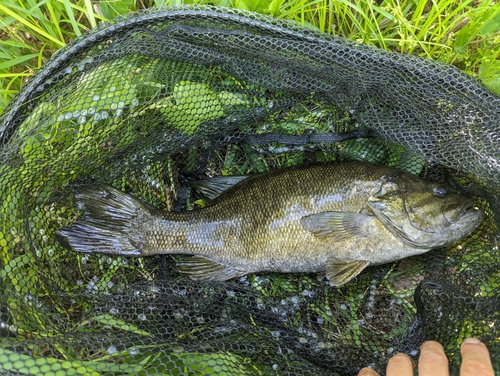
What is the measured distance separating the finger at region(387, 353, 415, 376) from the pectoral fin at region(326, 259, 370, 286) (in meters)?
0.55

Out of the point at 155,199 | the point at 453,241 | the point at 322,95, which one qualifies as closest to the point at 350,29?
the point at 322,95

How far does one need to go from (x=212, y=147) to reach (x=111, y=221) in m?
0.94

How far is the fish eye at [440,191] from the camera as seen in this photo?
268 cm

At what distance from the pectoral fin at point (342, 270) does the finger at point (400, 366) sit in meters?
0.55

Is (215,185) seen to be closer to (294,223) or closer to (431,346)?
(294,223)

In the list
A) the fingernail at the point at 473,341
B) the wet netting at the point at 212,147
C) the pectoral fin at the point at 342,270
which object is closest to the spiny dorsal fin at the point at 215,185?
the wet netting at the point at 212,147

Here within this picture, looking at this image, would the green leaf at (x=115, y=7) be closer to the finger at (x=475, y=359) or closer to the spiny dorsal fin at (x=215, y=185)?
the spiny dorsal fin at (x=215, y=185)

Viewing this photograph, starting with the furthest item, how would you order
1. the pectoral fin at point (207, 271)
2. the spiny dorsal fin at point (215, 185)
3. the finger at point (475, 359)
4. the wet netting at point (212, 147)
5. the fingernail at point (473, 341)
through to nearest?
the spiny dorsal fin at point (215, 185) < the pectoral fin at point (207, 271) < the wet netting at point (212, 147) < the fingernail at point (473, 341) < the finger at point (475, 359)

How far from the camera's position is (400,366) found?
237cm

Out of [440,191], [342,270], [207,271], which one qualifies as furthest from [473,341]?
[207,271]

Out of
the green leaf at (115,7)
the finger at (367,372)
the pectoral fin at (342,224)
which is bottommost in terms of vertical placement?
the finger at (367,372)

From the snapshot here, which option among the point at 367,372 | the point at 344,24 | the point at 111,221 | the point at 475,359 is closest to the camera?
the point at 475,359

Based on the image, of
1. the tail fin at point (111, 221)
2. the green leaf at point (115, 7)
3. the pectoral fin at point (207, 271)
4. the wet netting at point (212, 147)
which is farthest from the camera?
the green leaf at point (115, 7)

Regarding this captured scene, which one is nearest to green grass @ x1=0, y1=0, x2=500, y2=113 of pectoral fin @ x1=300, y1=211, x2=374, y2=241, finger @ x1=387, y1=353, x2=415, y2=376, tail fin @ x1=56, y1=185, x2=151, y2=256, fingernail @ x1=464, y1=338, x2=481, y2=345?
tail fin @ x1=56, y1=185, x2=151, y2=256
